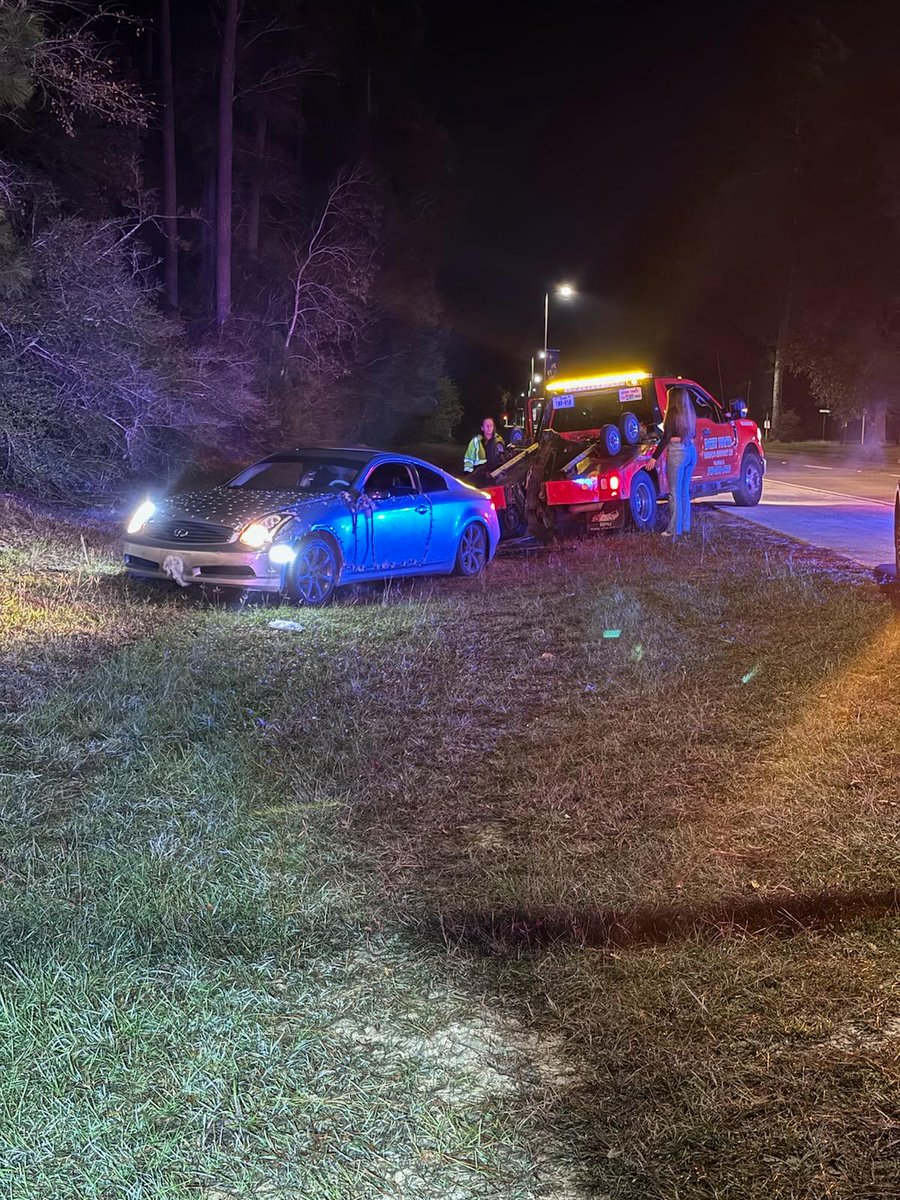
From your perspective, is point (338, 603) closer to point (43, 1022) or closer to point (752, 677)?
point (752, 677)

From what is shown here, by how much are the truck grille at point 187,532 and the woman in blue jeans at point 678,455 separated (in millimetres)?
6858

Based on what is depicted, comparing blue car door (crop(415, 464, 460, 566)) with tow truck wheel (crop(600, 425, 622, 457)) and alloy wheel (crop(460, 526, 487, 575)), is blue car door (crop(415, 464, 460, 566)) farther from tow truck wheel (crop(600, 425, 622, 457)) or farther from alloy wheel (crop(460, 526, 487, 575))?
tow truck wheel (crop(600, 425, 622, 457))

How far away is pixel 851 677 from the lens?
664cm

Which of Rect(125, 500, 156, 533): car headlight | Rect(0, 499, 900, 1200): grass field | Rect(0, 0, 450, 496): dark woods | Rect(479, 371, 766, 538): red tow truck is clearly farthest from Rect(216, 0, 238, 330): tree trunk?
Rect(0, 499, 900, 1200): grass field

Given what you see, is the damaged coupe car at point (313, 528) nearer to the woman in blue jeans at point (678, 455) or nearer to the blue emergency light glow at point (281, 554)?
the blue emergency light glow at point (281, 554)

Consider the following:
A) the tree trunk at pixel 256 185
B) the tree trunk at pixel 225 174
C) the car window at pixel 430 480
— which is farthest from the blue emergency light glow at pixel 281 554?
the tree trunk at pixel 256 185

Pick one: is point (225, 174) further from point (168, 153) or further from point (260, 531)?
point (260, 531)

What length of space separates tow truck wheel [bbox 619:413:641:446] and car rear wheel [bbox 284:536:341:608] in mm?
6055

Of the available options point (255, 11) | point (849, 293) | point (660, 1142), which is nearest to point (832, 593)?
point (660, 1142)

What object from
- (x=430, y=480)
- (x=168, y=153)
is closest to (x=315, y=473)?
(x=430, y=480)

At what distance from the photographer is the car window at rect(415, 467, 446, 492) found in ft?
38.0

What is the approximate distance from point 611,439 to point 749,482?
5691 millimetres

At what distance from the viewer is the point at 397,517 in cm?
1098

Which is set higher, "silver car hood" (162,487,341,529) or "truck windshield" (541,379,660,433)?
"truck windshield" (541,379,660,433)
